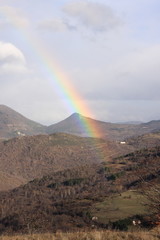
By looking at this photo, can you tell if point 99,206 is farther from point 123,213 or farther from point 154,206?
point 154,206

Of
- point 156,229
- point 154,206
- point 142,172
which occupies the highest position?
point 142,172

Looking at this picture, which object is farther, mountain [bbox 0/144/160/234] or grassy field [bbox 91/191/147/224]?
grassy field [bbox 91/191/147/224]

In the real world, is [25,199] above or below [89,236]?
below

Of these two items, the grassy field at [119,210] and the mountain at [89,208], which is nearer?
the mountain at [89,208]

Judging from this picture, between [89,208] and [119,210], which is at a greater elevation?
[119,210]

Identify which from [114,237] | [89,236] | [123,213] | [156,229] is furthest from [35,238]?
[123,213]

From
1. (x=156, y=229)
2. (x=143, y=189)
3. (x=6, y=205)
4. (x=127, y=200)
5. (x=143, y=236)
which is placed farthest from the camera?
(x=6, y=205)

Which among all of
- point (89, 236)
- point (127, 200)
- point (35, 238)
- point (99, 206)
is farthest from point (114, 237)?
point (99, 206)

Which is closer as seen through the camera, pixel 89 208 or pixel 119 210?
pixel 119 210

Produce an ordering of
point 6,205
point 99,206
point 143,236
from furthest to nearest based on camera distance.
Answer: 1. point 6,205
2. point 99,206
3. point 143,236

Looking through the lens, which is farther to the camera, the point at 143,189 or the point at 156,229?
the point at 156,229
